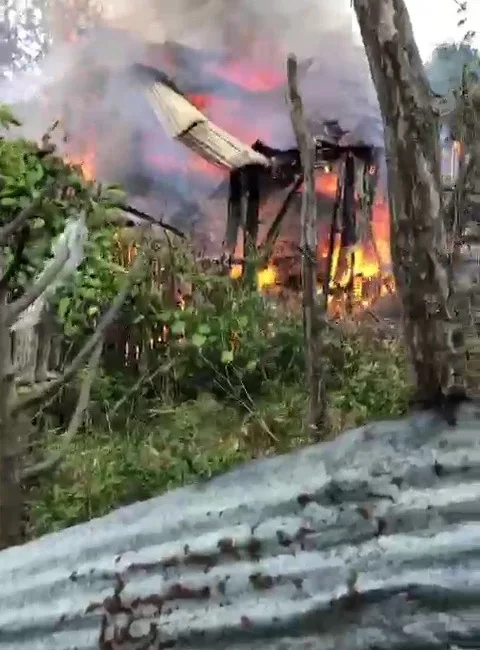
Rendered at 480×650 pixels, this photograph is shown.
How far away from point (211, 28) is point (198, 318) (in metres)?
0.44

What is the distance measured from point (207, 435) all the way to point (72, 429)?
17cm

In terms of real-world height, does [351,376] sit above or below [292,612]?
above

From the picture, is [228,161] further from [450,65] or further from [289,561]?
[289,561]

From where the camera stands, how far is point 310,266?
0.91m

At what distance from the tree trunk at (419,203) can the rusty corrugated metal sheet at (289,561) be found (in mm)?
60

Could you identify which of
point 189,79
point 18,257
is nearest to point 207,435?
point 18,257

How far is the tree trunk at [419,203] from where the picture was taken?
2.56 feet

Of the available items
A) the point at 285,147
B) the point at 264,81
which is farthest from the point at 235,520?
the point at 264,81

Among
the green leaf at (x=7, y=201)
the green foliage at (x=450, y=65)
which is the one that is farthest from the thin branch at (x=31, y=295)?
the green foliage at (x=450, y=65)

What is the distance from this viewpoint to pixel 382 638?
680 mm

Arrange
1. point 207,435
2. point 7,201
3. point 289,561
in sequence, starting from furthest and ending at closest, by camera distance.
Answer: point 7,201 < point 207,435 < point 289,561

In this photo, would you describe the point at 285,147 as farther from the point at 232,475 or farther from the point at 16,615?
the point at 16,615

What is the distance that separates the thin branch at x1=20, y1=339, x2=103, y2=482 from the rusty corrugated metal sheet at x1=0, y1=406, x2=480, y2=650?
91 mm

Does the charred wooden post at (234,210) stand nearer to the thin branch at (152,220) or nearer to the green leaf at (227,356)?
the thin branch at (152,220)
